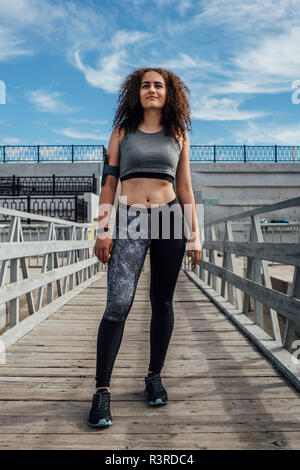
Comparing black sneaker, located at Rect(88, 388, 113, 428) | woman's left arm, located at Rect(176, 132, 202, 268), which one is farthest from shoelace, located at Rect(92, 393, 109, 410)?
woman's left arm, located at Rect(176, 132, 202, 268)

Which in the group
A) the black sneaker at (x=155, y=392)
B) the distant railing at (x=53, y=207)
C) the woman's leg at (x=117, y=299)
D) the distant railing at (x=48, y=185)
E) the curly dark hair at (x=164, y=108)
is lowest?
the black sneaker at (x=155, y=392)

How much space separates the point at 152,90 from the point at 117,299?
1.16 metres

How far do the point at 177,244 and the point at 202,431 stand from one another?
0.97 meters

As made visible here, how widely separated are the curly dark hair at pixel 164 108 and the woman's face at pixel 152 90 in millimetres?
32

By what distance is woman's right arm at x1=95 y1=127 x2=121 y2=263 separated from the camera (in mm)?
2143

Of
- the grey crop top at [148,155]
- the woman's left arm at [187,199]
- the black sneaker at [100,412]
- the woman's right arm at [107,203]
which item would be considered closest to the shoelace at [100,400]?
the black sneaker at [100,412]

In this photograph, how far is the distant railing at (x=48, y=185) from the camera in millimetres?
22609

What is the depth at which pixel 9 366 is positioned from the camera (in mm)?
3107

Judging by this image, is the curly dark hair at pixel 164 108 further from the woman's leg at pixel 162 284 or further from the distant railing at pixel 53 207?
the distant railing at pixel 53 207

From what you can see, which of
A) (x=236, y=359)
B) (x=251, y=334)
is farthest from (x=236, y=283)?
(x=236, y=359)

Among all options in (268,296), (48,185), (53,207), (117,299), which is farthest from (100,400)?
(48,185)

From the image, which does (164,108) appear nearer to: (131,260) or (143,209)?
(143,209)

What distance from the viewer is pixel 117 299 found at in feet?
7.01

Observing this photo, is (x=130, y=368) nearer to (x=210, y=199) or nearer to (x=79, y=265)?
(x=79, y=265)
